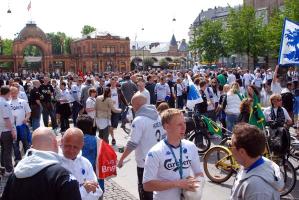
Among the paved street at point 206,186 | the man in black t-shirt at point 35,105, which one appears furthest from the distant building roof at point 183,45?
the paved street at point 206,186

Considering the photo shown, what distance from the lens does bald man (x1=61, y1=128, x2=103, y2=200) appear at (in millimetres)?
4227

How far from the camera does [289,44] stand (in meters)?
10.6

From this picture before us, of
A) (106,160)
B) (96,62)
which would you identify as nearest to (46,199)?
(106,160)

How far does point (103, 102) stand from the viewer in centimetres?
1158

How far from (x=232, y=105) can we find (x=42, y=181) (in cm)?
863

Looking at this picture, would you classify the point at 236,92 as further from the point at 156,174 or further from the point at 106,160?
the point at 156,174

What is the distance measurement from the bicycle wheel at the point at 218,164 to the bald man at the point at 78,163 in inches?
173

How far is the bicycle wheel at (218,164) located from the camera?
8.37 meters

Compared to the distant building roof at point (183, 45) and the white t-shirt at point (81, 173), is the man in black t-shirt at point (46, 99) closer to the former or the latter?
the white t-shirt at point (81, 173)

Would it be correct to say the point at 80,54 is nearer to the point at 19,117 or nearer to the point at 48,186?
the point at 19,117

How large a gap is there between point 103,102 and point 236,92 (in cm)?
339

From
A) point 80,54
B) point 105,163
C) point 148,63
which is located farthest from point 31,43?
point 105,163

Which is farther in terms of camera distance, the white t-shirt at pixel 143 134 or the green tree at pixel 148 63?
the green tree at pixel 148 63

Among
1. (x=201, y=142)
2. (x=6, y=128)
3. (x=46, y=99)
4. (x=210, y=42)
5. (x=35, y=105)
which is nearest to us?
(x=6, y=128)
